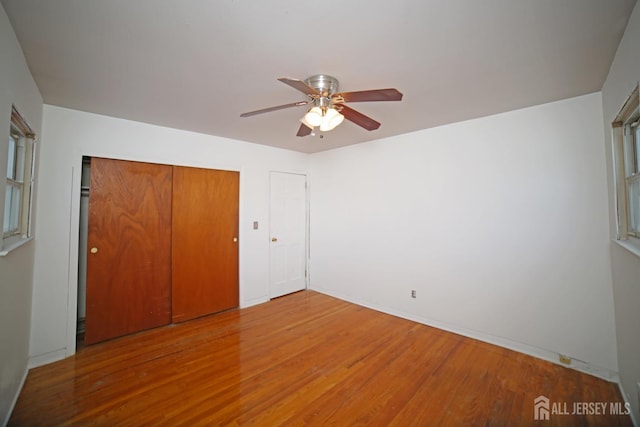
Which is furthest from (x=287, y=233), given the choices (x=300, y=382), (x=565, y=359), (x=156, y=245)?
(x=565, y=359)

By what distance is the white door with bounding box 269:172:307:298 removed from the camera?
159 inches

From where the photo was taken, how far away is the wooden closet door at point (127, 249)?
262 cm

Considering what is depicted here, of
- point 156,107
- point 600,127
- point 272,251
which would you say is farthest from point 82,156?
point 600,127

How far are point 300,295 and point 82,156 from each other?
3.23 meters

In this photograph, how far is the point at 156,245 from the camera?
2.99 meters

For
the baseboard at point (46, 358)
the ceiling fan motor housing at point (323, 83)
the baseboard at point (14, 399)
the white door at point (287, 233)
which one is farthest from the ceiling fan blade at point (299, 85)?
the baseboard at point (46, 358)

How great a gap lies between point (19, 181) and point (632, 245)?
13.8 feet

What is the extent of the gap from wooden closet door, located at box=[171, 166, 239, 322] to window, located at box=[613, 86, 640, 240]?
3726mm

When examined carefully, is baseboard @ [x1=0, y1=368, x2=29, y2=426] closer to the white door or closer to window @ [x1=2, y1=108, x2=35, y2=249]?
window @ [x1=2, y1=108, x2=35, y2=249]

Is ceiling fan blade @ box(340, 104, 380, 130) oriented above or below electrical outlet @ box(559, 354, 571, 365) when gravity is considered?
above

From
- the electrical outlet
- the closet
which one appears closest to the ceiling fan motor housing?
the closet

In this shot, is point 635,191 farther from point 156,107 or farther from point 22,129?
point 22,129

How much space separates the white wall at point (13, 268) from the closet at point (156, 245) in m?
0.56

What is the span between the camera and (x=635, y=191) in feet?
5.38
